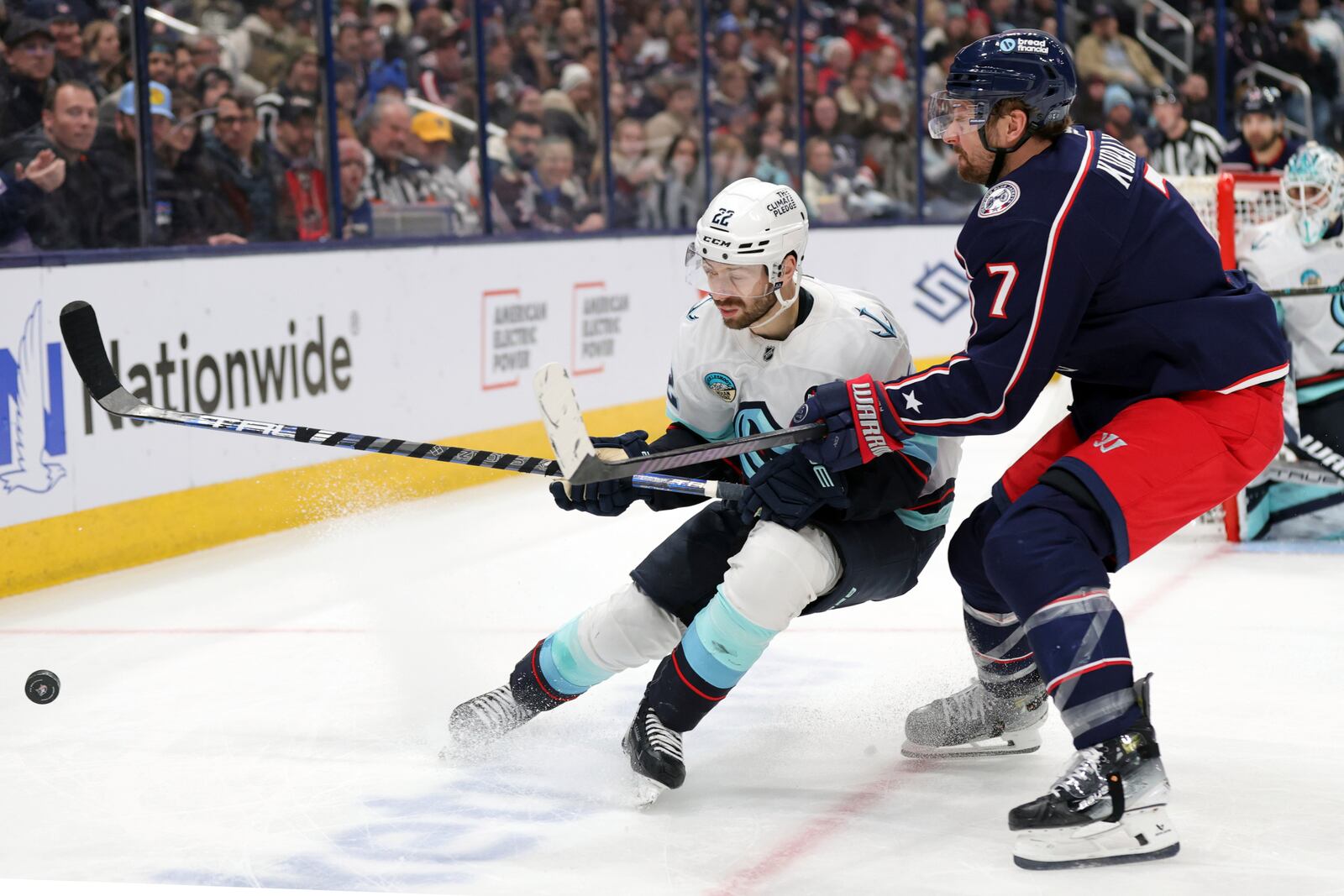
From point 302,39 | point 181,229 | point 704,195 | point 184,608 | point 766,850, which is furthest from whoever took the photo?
point 704,195

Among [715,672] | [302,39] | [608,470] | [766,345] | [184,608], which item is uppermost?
[302,39]

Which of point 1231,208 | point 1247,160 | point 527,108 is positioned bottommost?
point 1231,208

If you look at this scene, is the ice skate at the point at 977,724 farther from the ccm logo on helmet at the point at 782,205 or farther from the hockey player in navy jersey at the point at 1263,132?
the hockey player in navy jersey at the point at 1263,132

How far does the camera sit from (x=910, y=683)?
3250mm

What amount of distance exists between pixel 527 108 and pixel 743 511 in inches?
185

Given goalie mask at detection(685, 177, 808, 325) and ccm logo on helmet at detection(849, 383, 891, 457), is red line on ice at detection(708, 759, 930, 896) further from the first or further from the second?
goalie mask at detection(685, 177, 808, 325)

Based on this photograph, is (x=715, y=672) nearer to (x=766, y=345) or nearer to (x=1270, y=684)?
(x=766, y=345)

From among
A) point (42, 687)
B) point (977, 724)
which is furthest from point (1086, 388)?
point (42, 687)

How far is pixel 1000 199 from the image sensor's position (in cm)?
227

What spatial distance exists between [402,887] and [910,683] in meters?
1.37

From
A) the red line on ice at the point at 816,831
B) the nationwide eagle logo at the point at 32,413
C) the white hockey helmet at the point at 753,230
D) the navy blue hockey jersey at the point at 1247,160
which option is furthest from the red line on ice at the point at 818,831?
the navy blue hockey jersey at the point at 1247,160

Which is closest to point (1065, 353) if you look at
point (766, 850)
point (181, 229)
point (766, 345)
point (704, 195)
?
point (766, 345)

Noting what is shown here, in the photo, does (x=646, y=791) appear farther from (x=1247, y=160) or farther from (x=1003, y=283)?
(x=1247, y=160)

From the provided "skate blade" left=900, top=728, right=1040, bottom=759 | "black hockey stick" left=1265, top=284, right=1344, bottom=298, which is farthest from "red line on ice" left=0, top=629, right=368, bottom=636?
"black hockey stick" left=1265, top=284, right=1344, bottom=298
